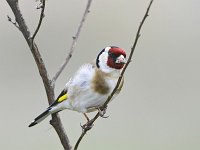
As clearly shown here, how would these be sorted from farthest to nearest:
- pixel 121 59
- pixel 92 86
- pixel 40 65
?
pixel 92 86
pixel 121 59
pixel 40 65

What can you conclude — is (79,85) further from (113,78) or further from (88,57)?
(88,57)

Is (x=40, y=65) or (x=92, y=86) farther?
(x=92, y=86)

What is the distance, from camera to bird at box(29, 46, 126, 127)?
3.18 meters

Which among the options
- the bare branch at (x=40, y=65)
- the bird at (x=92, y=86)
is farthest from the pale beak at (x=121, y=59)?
the bare branch at (x=40, y=65)

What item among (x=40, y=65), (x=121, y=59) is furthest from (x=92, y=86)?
(x=40, y=65)

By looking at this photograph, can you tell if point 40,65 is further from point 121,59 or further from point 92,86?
point 92,86

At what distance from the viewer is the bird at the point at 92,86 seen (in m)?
3.18

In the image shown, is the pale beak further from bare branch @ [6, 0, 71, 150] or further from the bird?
bare branch @ [6, 0, 71, 150]

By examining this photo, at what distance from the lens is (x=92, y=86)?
325cm

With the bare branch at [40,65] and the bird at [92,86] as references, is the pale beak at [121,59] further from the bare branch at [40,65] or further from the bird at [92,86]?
the bare branch at [40,65]

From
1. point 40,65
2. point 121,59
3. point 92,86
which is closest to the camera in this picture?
point 40,65

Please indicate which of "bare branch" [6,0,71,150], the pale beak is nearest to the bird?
the pale beak

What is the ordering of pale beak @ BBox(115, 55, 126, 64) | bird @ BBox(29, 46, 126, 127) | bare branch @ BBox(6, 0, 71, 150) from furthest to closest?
bird @ BBox(29, 46, 126, 127) → pale beak @ BBox(115, 55, 126, 64) → bare branch @ BBox(6, 0, 71, 150)

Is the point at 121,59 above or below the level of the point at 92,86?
above
